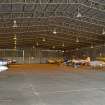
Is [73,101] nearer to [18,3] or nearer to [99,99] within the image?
[99,99]

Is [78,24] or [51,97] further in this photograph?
[78,24]

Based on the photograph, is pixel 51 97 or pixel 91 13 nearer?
pixel 51 97

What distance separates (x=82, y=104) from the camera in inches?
403

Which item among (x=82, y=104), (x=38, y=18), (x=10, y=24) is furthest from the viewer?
(x=10, y=24)

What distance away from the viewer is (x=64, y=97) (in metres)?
12.0

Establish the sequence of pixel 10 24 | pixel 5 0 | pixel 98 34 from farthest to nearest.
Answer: pixel 98 34
pixel 10 24
pixel 5 0

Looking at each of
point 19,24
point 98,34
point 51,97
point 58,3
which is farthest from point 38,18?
point 51,97

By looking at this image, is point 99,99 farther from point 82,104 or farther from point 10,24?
point 10,24

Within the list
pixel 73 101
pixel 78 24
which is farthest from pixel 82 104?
pixel 78 24

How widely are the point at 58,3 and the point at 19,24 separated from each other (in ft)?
39.2

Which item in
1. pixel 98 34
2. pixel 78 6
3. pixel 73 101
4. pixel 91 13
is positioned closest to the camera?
pixel 73 101

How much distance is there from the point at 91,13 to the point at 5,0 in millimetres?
9940

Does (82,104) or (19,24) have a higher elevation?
(19,24)

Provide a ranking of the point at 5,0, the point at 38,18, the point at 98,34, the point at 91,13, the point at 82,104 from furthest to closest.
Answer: the point at 98,34
the point at 38,18
the point at 91,13
the point at 5,0
the point at 82,104
